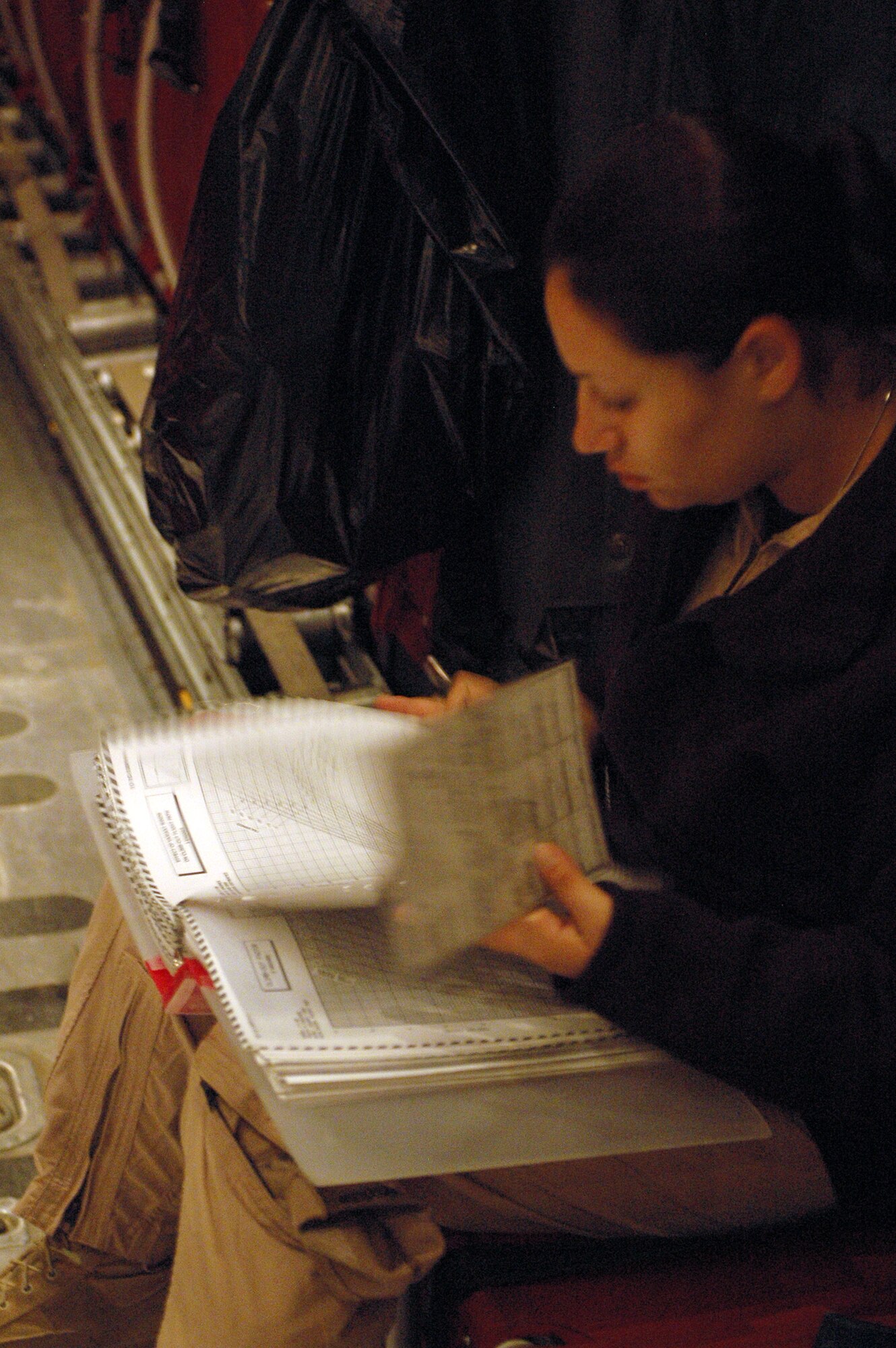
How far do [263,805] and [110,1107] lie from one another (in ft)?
1.23

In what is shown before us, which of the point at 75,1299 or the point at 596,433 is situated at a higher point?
the point at 596,433

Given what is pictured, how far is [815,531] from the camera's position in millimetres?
899

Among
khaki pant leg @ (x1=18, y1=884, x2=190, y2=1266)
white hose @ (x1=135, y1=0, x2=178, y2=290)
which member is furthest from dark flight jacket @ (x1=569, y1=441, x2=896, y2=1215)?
white hose @ (x1=135, y1=0, x2=178, y2=290)

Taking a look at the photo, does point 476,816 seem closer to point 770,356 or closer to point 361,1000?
point 361,1000

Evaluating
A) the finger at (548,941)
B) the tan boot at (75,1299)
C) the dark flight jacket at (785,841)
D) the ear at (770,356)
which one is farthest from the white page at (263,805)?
the tan boot at (75,1299)

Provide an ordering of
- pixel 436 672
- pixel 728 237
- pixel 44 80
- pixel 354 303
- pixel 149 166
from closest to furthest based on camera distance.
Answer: pixel 728 237 < pixel 354 303 < pixel 436 672 < pixel 149 166 < pixel 44 80

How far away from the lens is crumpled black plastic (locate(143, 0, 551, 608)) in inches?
52.5

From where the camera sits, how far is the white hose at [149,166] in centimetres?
297

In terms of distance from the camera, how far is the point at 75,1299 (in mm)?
1229

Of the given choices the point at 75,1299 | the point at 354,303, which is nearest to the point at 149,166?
the point at 354,303

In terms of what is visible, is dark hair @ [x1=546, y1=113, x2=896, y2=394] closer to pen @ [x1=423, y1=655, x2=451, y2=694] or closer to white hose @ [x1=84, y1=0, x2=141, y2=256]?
pen @ [x1=423, y1=655, x2=451, y2=694]

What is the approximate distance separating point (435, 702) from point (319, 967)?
1.31 ft

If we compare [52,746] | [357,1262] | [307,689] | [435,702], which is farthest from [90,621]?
[357,1262]

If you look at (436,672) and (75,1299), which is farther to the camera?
(436,672)
